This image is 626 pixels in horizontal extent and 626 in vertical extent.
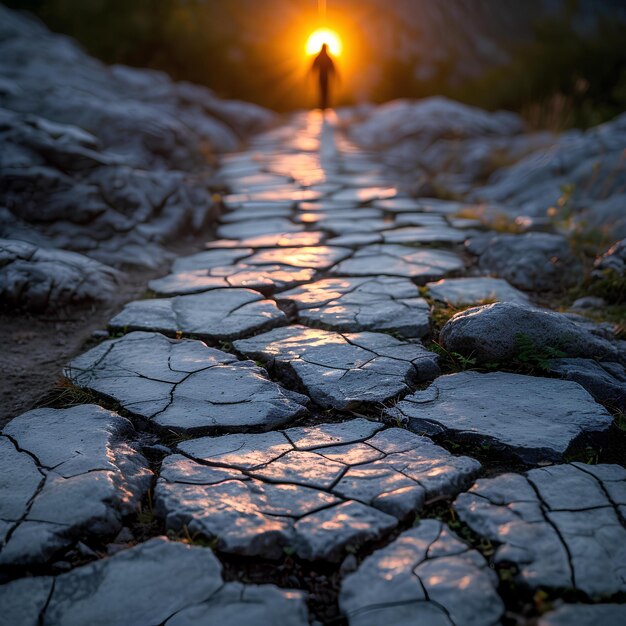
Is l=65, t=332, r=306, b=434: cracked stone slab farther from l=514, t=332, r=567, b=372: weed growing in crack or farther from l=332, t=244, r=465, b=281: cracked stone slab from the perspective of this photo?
l=332, t=244, r=465, b=281: cracked stone slab

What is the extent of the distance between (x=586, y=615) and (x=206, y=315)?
76.3 inches

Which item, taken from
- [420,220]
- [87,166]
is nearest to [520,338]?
[420,220]

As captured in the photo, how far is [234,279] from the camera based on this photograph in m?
3.23

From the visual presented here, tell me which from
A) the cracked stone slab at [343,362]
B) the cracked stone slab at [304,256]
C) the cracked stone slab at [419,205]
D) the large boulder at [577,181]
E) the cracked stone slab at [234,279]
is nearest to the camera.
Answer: the cracked stone slab at [343,362]

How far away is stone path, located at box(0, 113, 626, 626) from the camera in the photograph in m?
1.26

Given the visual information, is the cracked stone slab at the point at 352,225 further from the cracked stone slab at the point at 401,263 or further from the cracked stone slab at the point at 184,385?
the cracked stone slab at the point at 184,385

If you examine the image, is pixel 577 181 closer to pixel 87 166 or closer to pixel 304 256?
pixel 304 256

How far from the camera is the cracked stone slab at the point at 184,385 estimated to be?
1900 mm

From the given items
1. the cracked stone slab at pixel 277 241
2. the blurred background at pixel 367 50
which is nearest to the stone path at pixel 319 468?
the cracked stone slab at pixel 277 241

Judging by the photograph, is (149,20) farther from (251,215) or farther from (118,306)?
(118,306)

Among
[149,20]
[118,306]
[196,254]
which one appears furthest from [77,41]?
[118,306]

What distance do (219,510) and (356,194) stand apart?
14.2ft

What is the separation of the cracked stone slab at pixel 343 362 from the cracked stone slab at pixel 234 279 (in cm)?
60

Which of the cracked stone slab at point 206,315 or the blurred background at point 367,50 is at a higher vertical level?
the blurred background at point 367,50
